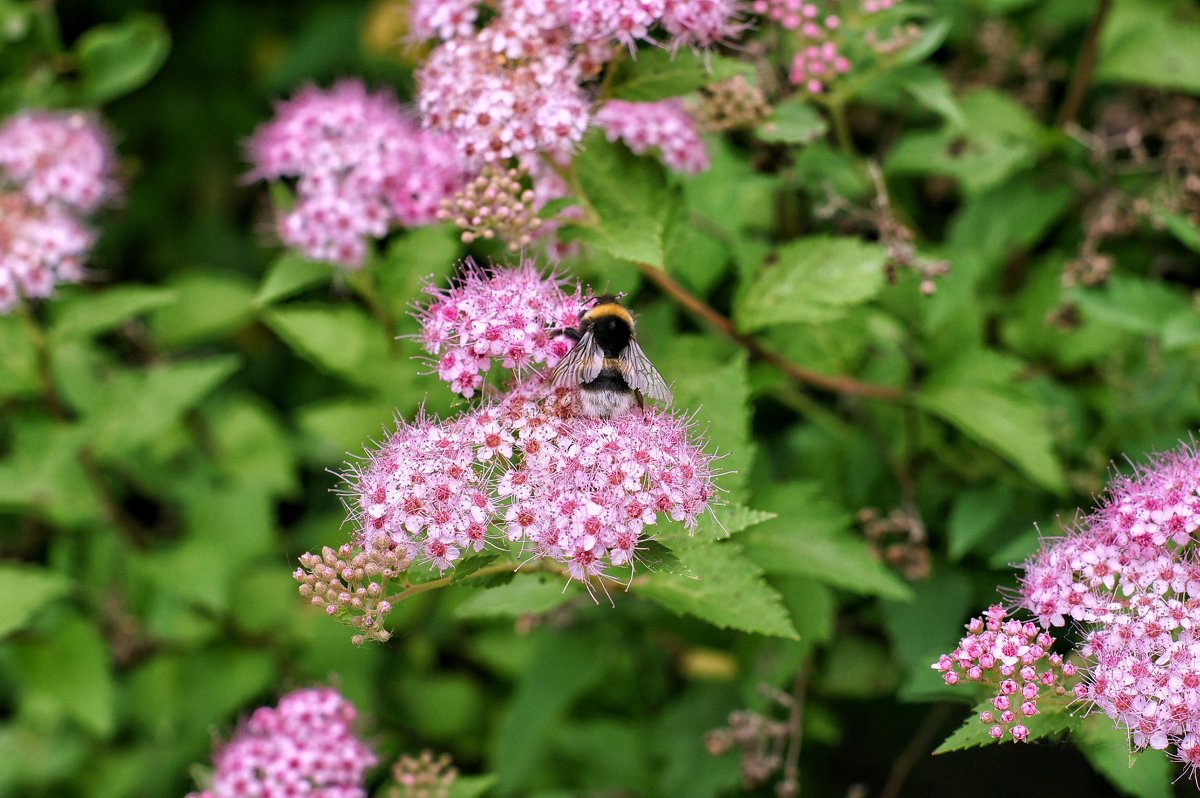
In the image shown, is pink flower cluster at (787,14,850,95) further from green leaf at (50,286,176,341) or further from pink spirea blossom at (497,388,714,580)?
green leaf at (50,286,176,341)

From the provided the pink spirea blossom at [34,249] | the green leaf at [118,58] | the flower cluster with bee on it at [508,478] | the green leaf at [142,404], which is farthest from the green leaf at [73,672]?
the green leaf at [118,58]

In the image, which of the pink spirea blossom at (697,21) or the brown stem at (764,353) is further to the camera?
the brown stem at (764,353)

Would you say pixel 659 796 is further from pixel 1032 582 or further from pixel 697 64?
pixel 697 64

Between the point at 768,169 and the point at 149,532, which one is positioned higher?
the point at 768,169

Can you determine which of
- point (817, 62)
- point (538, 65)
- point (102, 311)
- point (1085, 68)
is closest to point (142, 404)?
point (102, 311)

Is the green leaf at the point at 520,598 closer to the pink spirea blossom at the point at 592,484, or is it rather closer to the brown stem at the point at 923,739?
the pink spirea blossom at the point at 592,484

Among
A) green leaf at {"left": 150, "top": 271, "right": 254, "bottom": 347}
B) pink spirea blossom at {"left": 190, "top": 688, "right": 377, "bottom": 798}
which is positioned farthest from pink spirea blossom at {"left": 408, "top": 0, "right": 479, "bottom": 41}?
green leaf at {"left": 150, "top": 271, "right": 254, "bottom": 347}

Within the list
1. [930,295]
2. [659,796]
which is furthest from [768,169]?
[659,796]
